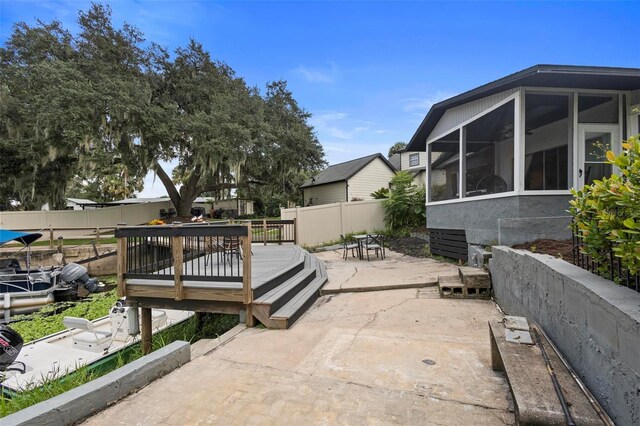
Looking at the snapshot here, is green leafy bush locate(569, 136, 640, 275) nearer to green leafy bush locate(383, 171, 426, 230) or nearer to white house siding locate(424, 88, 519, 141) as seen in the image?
white house siding locate(424, 88, 519, 141)

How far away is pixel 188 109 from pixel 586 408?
17688 mm

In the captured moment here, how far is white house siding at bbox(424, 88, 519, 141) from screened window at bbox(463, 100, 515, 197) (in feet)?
0.55

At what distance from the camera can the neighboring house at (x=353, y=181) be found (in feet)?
67.5

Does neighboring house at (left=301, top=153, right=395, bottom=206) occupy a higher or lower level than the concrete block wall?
higher

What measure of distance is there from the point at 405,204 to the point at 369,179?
9.79m

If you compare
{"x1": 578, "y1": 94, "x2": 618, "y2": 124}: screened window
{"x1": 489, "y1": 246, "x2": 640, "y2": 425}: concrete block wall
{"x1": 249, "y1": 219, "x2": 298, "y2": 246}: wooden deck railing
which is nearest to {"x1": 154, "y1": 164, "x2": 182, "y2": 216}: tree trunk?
{"x1": 249, "y1": 219, "x2": 298, "y2": 246}: wooden deck railing

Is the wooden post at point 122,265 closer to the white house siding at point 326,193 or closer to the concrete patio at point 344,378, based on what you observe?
the concrete patio at point 344,378

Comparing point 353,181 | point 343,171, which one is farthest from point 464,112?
point 343,171

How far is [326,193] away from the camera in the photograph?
22.3m

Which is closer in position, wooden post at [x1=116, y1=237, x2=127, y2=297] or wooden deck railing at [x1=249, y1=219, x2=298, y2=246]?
wooden post at [x1=116, y1=237, x2=127, y2=297]

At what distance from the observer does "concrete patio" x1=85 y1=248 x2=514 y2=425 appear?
6.85 ft

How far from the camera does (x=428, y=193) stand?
9227mm

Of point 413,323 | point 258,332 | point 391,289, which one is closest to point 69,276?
point 258,332

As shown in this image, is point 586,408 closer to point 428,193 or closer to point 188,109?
point 428,193
